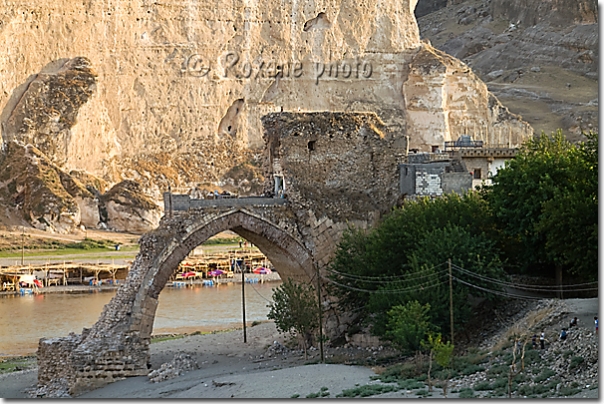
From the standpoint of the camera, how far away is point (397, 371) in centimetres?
2192

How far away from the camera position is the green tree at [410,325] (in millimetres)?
23062

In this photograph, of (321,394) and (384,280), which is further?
(384,280)

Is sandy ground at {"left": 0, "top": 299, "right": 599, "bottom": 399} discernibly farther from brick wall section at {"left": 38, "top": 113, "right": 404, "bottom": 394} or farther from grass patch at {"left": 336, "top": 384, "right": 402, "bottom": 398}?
brick wall section at {"left": 38, "top": 113, "right": 404, "bottom": 394}

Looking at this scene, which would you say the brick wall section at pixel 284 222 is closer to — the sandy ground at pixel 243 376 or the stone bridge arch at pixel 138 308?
the stone bridge arch at pixel 138 308

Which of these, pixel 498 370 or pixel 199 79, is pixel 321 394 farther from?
pixel 199 79

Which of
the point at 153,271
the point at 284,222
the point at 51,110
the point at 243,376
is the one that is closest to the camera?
the point at 243,376

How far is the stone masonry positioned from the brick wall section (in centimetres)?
2

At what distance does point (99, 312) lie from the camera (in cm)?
4006

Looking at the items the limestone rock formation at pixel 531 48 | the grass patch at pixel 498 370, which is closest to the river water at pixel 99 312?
the grass patch at pixel 498 370

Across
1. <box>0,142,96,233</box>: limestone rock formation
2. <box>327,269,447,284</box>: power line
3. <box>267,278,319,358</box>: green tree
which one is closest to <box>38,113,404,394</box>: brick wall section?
<box>267,278,319,358</box>: green tree

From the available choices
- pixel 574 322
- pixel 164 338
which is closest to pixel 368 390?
pixel 574 322

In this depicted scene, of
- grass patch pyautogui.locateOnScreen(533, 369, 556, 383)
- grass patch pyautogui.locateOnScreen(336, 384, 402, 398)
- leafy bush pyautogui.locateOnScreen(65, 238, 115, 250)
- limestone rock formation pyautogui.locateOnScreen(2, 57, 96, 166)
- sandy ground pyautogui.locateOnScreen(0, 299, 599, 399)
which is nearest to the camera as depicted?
grass patch pyautogui.locateOnScreen(533, 369, 556, 383)

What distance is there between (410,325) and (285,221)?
4.95 metres

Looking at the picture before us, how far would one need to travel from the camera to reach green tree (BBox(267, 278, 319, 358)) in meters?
26.2
